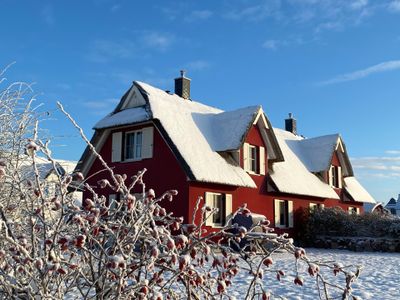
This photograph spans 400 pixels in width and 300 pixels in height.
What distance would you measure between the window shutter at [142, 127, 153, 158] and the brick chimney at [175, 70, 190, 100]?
4.44 m

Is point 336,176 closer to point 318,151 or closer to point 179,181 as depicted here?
point 318,151

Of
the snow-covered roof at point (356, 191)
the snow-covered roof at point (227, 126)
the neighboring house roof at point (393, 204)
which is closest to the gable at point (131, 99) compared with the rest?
the snow-covered roof at point (227, 126)

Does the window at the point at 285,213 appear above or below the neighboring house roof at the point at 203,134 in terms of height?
below

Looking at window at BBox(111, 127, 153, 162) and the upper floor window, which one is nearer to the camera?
window at BBox(111, 127, 153, 162)

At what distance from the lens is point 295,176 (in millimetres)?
21234

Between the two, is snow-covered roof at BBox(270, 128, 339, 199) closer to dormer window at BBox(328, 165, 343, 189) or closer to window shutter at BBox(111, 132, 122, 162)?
dormer window at BBox(328, 165, 343, 189)

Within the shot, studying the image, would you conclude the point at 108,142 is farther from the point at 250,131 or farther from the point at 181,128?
the point at 250,131

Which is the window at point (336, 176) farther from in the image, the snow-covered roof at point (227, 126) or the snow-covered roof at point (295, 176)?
the snow-covered roof at point (227, 126)

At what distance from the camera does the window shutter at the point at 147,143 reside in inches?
648

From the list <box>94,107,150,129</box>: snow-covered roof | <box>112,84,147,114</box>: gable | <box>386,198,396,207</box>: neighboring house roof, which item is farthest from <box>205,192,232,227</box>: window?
<box>386,198,396,207</box>: neighboring house roof

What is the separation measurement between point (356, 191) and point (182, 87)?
44.2ft

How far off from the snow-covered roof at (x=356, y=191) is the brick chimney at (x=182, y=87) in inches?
458

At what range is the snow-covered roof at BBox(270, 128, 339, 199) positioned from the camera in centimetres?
1984

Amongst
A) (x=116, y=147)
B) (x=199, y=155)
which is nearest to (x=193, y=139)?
(x=199, y=155)
